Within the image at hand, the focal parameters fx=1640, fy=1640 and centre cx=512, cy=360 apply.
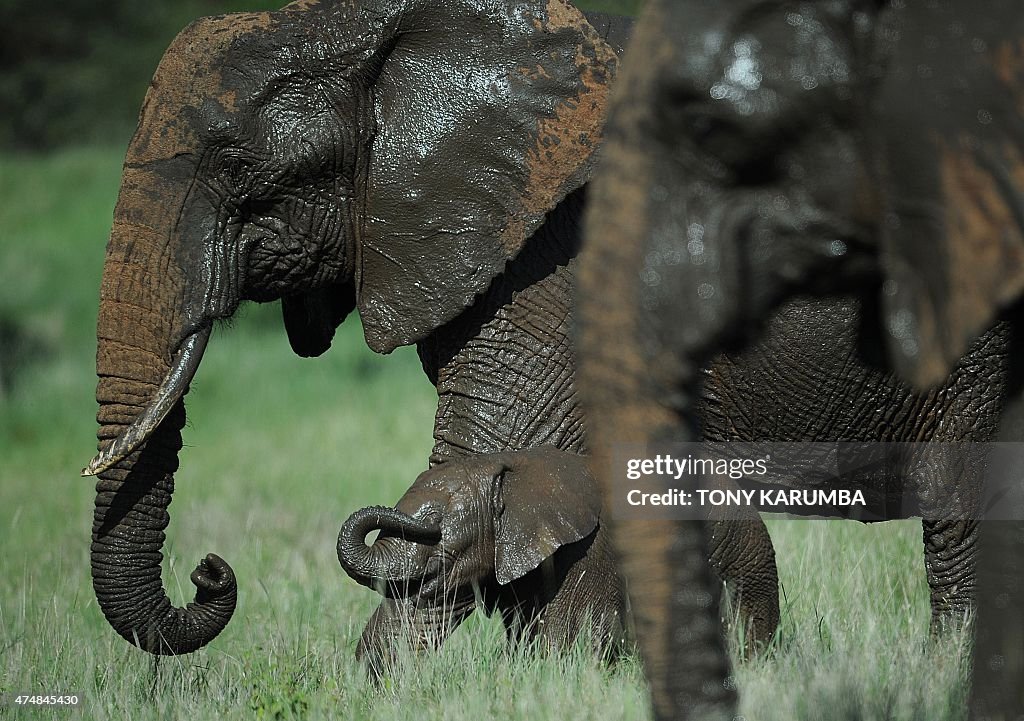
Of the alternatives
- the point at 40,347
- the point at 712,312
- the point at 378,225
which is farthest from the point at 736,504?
the point at 40,347

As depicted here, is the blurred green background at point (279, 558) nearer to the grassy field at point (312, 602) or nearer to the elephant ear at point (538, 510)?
the grassy field at point (312, 602)

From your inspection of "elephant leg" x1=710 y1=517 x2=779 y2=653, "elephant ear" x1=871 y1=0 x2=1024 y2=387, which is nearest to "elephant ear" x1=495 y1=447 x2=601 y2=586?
"elephant leg" x1=710 y1=517 x2=779 y2=653

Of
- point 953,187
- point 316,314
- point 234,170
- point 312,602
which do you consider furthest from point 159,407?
point 953,187

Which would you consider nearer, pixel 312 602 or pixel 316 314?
pixel 316 314

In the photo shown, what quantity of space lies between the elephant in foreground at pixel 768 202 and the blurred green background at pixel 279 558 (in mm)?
1376

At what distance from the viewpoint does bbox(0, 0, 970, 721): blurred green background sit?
4203 mm

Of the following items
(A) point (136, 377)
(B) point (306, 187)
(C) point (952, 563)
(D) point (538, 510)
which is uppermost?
(B) point (306, 187)

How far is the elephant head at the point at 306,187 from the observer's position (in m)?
4.67

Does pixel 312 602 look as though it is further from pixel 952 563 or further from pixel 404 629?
pixel 952 563

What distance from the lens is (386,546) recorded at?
15.5 ft

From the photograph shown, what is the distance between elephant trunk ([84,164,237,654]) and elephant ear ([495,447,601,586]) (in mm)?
827

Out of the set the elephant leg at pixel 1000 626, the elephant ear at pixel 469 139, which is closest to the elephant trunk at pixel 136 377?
the elephant ear at pixel 469 139

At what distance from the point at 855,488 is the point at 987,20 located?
267 cm

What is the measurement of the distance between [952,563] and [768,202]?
2.80m
